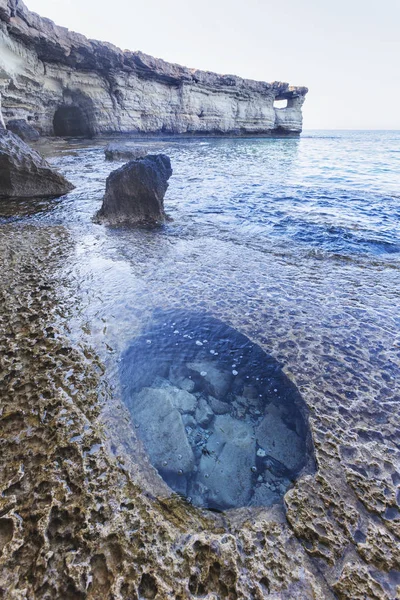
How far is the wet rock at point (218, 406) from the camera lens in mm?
1785

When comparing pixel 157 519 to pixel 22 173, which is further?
pixel 22 173

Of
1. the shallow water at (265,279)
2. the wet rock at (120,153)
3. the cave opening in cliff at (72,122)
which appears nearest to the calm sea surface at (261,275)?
the shallow water at (265,279)

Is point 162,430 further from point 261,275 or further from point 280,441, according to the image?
point 261,275

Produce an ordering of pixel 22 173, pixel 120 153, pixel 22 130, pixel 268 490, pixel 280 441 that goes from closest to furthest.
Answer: pixel 268 490
pixel 280 441
pixel 22 173
pixel 120 153
pixel 22 130

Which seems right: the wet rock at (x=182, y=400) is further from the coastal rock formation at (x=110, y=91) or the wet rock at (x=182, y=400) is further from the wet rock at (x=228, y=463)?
the coastal rock formation at (x=110, y=91)

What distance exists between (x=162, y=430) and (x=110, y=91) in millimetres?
30666

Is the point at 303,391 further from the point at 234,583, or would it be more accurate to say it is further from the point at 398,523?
the point at 234,583

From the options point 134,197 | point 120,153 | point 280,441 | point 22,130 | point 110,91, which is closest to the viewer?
point 280,441

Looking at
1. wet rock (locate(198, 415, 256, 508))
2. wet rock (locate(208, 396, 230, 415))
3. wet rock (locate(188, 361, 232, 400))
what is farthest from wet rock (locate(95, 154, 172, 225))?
wet rock (locate(198, 415, 256, 508))

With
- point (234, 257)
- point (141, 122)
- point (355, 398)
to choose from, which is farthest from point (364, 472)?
point (141, 122)

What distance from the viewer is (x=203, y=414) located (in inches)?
69.7

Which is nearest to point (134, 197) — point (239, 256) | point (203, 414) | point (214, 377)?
point (239, 256)

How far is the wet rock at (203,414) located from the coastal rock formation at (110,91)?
810 inches

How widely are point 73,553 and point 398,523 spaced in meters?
1.30
